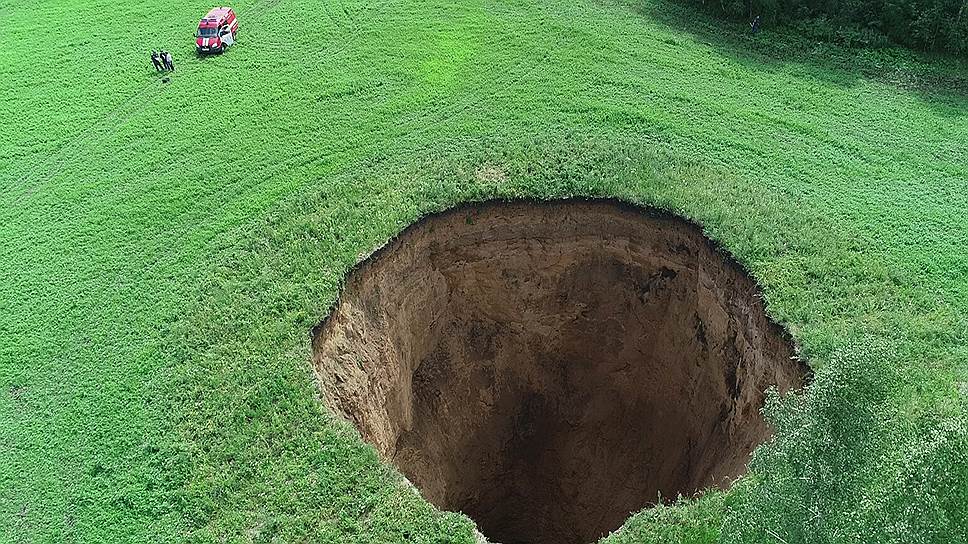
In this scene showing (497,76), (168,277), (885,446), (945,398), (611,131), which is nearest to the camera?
(885,446)

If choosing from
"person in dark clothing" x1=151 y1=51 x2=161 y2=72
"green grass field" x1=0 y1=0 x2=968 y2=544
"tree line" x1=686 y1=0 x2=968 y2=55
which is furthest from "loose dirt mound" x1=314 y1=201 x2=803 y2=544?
"person in dark clothing" x1=151 y1=51 x2=161 y2=72

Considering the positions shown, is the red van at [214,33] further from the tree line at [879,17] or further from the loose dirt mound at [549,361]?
the tree line at [879,17]

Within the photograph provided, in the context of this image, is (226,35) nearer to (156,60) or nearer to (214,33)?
(214,33)

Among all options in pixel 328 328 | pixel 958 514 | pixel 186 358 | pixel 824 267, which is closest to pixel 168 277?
pixel 186 358

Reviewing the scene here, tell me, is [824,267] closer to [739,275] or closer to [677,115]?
[739,275]

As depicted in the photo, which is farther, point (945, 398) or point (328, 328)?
point (328, 328)

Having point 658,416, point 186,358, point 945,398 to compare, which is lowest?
point 658,416

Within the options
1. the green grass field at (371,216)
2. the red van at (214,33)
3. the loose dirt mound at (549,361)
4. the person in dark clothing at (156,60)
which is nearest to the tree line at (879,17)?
the green grass field at (371,216)
